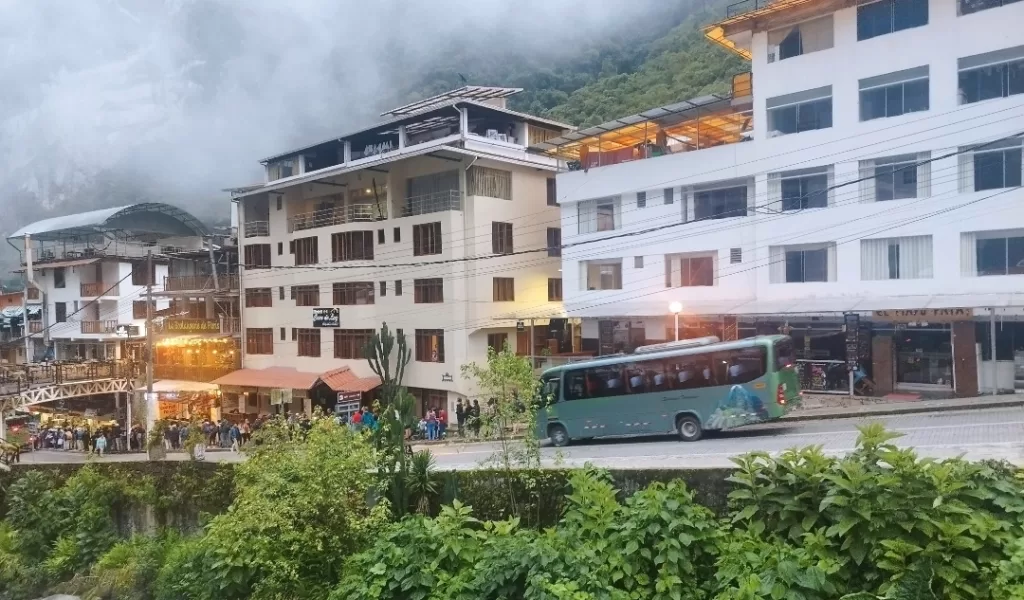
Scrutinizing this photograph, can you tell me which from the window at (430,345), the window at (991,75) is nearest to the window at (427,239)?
the window at (430,345)

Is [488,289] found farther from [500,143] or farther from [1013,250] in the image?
[1013,250]

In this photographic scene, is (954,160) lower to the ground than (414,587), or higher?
higher

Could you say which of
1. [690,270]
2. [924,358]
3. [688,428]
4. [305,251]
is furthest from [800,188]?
[305,251]

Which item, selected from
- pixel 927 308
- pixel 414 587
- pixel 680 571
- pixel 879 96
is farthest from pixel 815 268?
pixel 414 587

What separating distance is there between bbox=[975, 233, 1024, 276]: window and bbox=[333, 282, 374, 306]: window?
23.8 m

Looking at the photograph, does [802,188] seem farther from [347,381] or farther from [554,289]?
[347,381]

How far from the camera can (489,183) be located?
3061 centimetres

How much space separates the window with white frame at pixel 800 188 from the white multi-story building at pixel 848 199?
0.05 meters

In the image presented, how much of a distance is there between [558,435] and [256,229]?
25.1m

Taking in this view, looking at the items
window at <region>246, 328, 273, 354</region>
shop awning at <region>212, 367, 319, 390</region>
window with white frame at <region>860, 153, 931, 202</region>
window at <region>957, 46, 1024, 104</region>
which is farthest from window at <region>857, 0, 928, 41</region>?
window at <region>246, 328, 273, 354</region>

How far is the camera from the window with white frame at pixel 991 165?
19703 millimetres

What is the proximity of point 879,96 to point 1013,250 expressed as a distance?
6.12m

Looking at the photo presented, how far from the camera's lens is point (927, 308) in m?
19.7

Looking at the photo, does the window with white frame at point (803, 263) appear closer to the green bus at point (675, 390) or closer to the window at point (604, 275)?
the green bus at point (675, 390)
